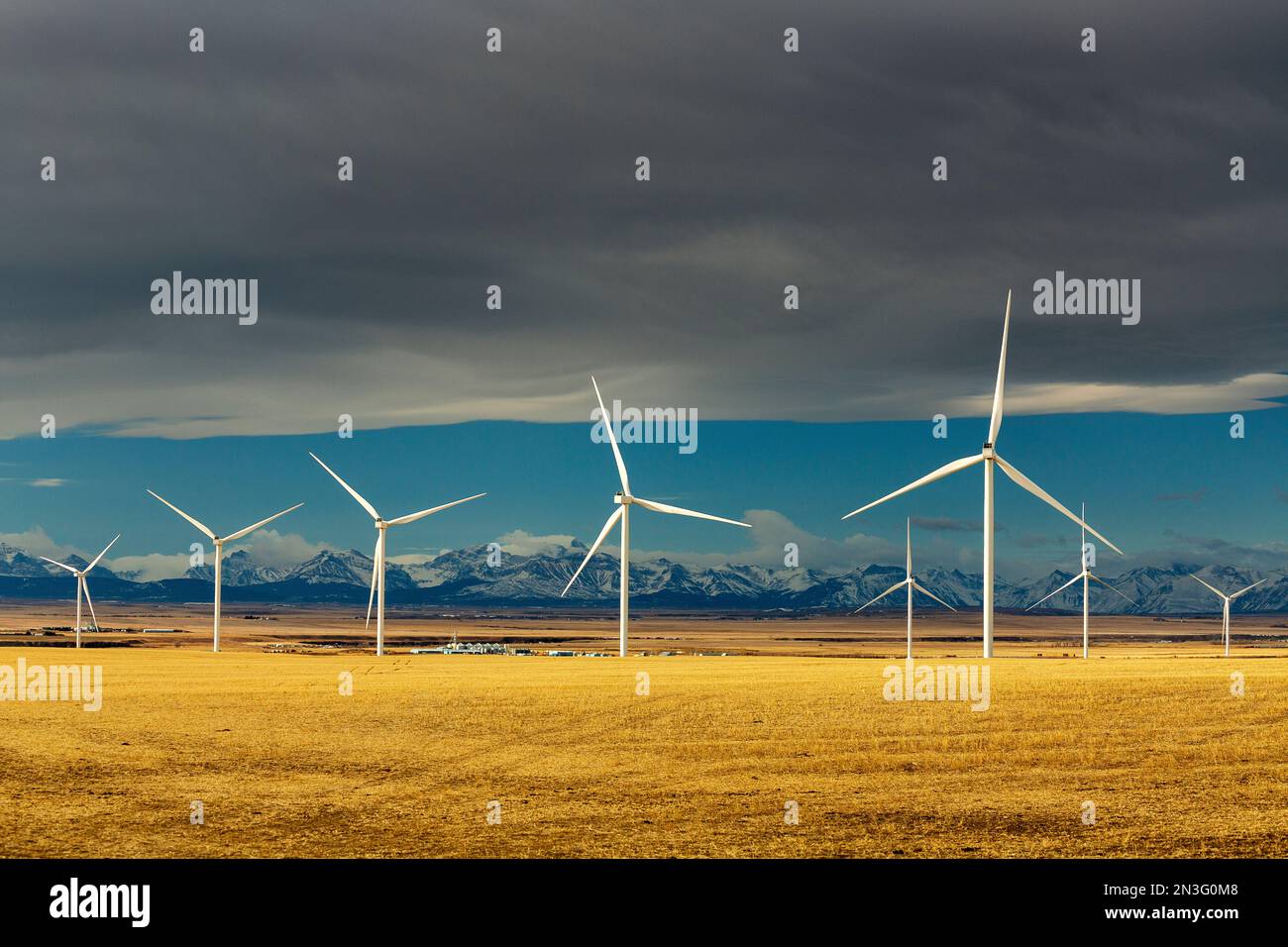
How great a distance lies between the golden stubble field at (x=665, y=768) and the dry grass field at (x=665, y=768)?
0.13 metres

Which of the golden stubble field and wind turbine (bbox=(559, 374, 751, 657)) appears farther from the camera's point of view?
wind turbine (bbox=(559, 374, 751, 657))

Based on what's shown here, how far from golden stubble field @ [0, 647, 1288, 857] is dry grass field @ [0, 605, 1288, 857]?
13 centimetres

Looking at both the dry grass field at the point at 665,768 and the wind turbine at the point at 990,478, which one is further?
the wind turbine at the point at 990,478

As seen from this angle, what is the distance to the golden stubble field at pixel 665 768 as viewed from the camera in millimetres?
26109

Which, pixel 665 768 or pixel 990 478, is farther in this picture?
pixel 990 478

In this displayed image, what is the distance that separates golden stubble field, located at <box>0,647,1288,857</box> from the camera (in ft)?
85.7

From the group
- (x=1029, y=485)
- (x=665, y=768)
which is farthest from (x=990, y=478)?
(x=665, y=768)

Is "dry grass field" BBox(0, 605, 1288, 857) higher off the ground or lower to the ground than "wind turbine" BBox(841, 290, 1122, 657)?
lower

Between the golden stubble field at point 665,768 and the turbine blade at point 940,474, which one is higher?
the turbine blade at point 940,474

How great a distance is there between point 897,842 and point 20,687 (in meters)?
43.6

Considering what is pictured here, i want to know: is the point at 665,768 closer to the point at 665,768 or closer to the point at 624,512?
the point at 665,768

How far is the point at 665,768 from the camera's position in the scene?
3506 cm

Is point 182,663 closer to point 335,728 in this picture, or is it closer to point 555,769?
point 335,728
